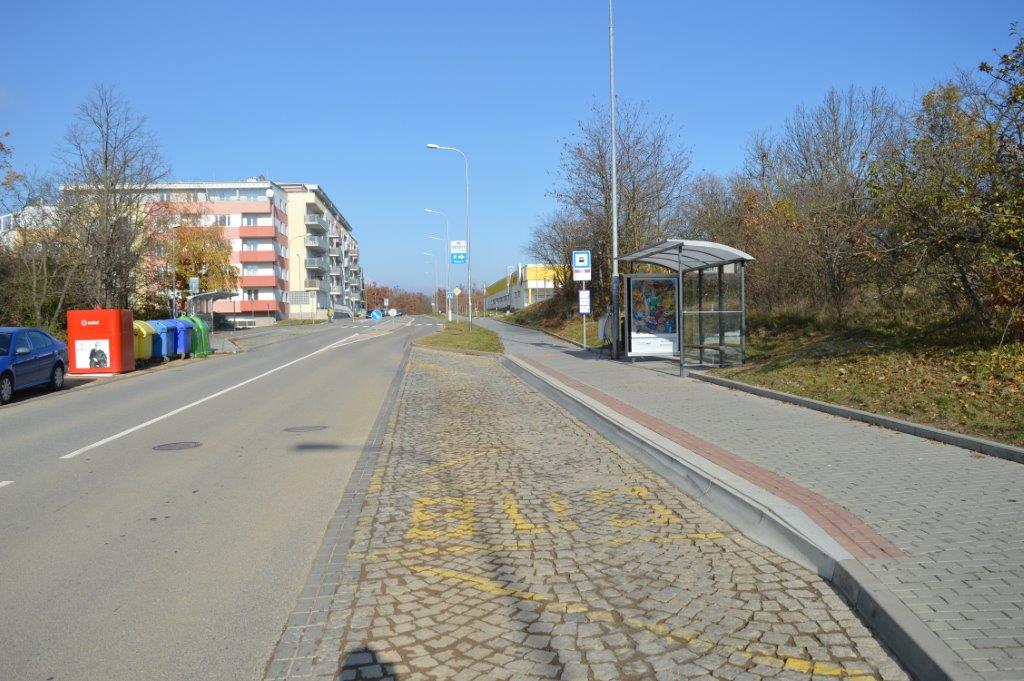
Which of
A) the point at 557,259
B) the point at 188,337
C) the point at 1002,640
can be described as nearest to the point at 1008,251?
the point at 1002,640

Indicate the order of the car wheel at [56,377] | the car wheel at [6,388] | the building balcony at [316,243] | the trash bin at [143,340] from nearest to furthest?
the car wheel at [6,388] < the car wheel at [56,377] < the trash bin at [143,340] < the building balcony at [316,243]

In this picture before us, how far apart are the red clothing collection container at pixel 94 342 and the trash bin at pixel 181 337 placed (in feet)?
17.6

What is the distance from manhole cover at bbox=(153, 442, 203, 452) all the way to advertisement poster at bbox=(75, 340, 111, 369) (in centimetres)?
1417

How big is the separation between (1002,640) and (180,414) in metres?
12.7

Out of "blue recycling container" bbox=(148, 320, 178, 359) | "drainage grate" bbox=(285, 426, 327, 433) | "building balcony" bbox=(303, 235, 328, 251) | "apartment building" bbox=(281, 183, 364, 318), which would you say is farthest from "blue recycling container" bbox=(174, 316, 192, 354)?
A: "building balcony" bbox=(303, 235, 328, 251)

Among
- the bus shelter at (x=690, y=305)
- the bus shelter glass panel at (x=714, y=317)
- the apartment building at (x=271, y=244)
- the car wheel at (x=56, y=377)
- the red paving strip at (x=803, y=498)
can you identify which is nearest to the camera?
the red paving strip at (x=803, y=498)

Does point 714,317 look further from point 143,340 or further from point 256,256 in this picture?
point 256,256

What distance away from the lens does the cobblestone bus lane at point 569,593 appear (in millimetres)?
3736

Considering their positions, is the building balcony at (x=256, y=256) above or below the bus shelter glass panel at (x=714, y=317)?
above

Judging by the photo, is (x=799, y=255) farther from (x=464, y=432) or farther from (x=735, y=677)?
(x=735, y=677)

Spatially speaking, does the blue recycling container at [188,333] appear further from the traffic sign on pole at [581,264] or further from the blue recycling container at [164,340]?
the traffic sign on pole at [581,264]

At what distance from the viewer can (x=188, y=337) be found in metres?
29.5

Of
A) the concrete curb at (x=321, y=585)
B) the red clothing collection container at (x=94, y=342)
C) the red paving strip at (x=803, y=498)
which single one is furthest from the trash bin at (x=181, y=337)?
the concrete curb at (x=321, y=585)

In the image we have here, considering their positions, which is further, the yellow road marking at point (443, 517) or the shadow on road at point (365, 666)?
the yellow road marking at point (443, 517)
